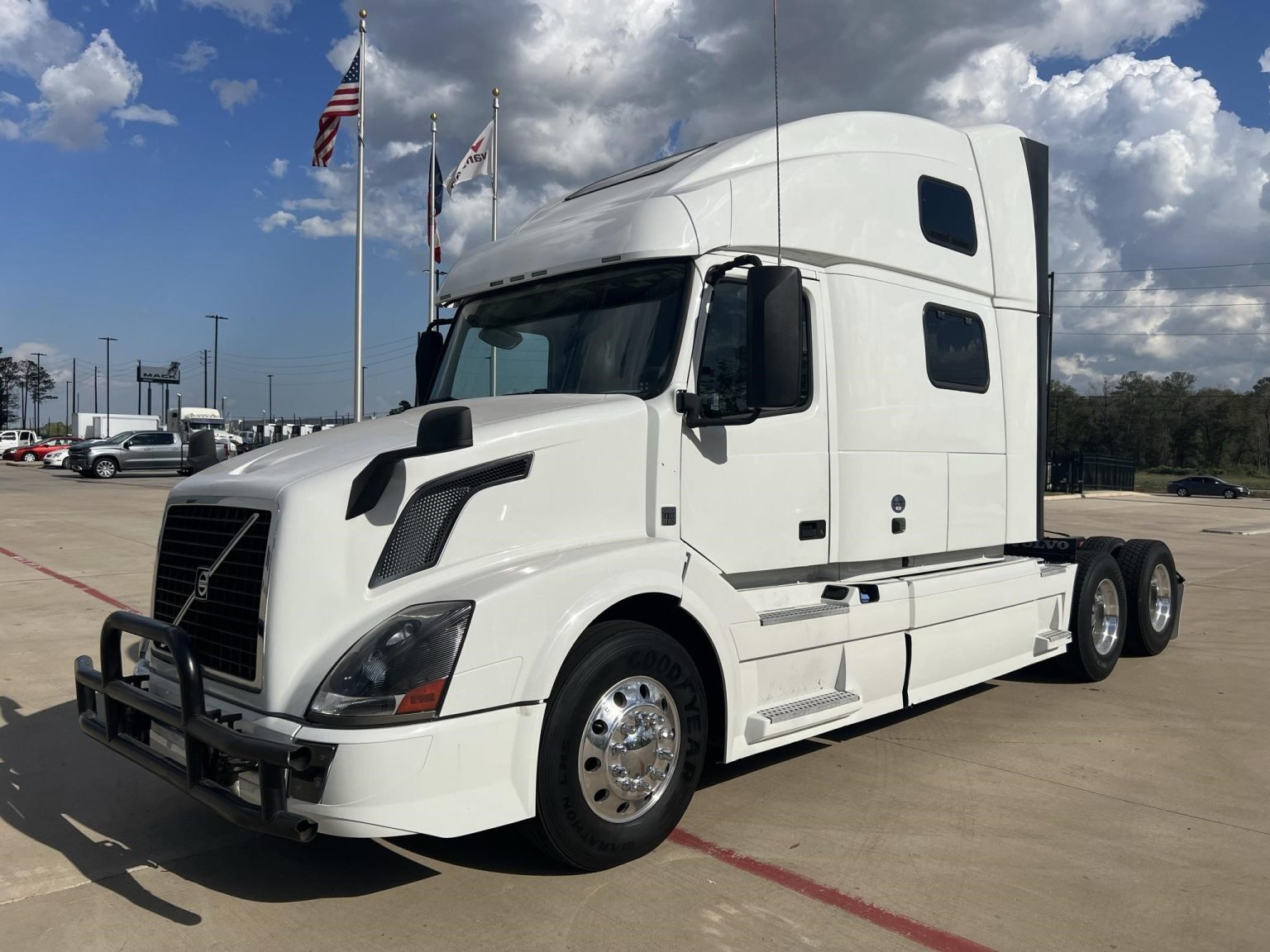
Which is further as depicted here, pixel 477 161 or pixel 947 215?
pixel 477 161

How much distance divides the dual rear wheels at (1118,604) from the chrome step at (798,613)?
321cm

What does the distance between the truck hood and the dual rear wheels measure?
4.74 meters

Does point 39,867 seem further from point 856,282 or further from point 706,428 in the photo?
point 856,282

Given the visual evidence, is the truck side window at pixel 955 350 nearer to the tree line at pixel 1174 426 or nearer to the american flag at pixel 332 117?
the american flag at pixel 332 117

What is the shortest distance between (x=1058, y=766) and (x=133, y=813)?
15.7 ft

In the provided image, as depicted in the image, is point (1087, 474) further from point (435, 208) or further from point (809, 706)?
point (809, 706)

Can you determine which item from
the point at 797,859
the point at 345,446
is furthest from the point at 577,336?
the point at 797,859

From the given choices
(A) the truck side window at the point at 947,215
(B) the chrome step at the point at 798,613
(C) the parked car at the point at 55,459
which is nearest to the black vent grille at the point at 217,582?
(B) the chrome step at the point at 798,613

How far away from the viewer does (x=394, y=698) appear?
3307mm

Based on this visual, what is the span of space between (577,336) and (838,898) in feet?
8.87

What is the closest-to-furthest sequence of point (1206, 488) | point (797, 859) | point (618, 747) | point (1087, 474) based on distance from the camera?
point (618, 747) < point (797, 859) < point (1087, 474) < point (1206, 488)

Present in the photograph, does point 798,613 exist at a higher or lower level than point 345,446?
lower

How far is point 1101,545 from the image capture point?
316 inches

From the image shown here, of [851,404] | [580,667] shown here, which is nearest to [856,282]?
[851,404]
